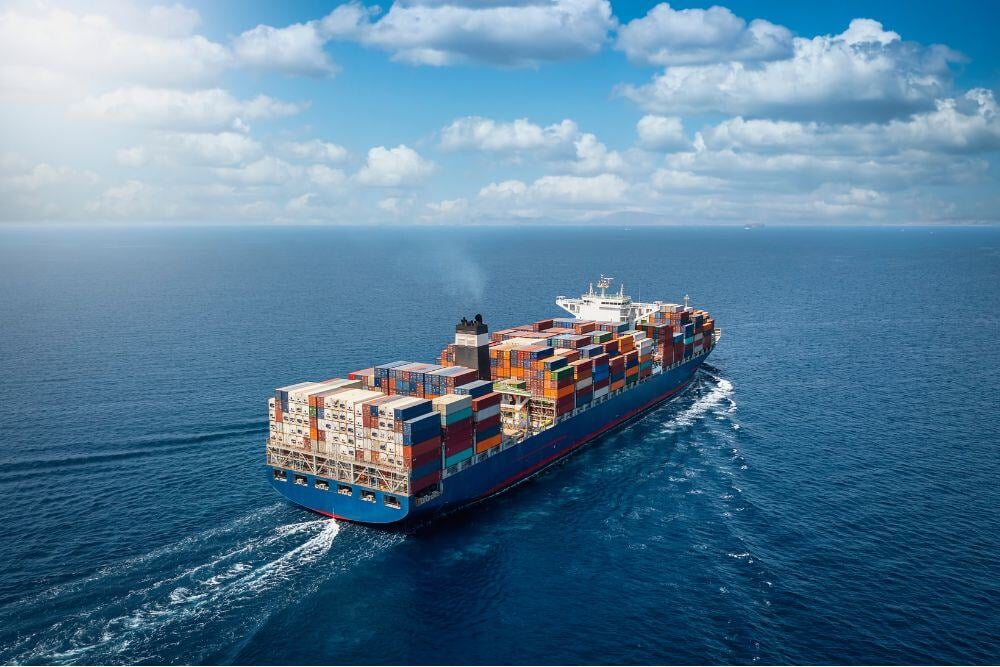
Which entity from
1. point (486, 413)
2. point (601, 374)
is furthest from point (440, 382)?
point (601, 374)

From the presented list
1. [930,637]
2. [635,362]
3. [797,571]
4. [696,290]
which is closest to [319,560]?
[797,571]

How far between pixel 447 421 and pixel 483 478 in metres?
6.64

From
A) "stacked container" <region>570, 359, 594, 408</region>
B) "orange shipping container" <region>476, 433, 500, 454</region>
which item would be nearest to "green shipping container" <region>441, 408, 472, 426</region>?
"orange shipping container" <region>476, 433, 500, 454</region>

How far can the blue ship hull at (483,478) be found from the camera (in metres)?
45.3

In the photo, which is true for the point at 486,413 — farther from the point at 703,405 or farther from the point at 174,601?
the point at 703,405

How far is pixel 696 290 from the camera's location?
166m

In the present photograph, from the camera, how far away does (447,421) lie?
4750 cm

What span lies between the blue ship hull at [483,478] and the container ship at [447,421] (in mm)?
99

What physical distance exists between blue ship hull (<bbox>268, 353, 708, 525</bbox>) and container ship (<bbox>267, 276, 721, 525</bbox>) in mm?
99

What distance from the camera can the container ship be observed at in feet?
149

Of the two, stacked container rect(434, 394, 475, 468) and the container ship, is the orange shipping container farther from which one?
stacked container rect(434, 394, 475, 468)

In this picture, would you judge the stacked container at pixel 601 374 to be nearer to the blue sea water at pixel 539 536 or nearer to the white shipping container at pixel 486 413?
the blue sea water at pixel 539 536

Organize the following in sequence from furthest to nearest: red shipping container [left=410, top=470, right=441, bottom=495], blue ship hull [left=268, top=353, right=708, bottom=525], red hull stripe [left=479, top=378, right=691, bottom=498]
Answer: red hull stripe [left=479, top=378, right=691, bottom=498] < blue ship hull [left=268, top=353, right=708, bottom=525] < red shipping container [left=410, top=470, right=441, bottom=495]

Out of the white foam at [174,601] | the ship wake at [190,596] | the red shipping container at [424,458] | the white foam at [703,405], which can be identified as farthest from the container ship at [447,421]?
the white foam at [174,601]
